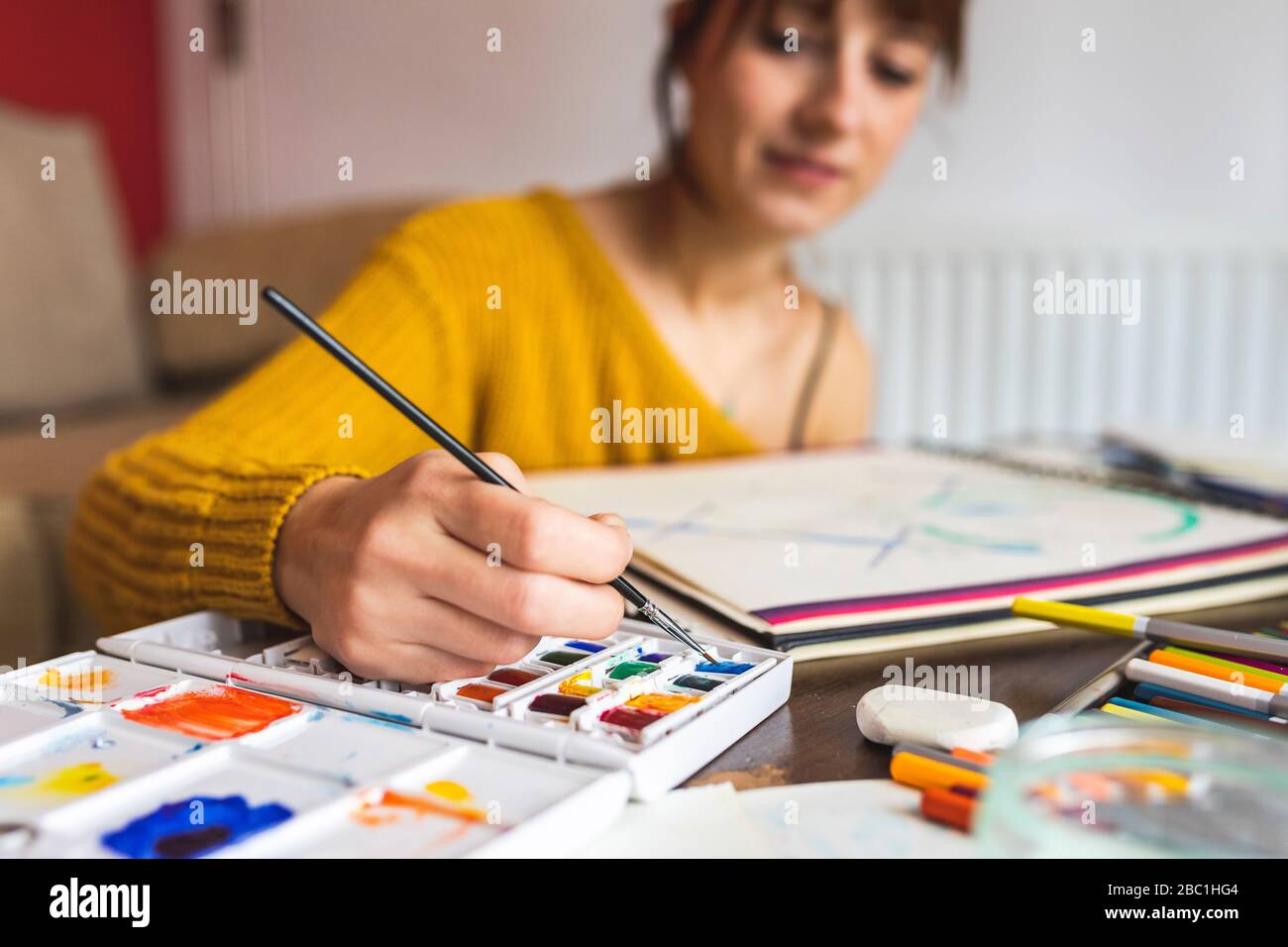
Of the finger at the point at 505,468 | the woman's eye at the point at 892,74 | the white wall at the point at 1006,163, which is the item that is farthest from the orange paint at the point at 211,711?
the white wall at the point at 1006,163

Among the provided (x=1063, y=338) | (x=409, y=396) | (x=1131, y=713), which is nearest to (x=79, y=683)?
(x=1131, y=713)

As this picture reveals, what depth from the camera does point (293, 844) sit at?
9.8 inches

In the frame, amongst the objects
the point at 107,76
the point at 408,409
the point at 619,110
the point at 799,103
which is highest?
the point at 107,76

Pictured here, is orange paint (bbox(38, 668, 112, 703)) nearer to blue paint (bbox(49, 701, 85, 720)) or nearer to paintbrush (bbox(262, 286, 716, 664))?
blue paint (bbox(49, 701, 85, 720))

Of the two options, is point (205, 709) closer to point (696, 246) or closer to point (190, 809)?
point (190, 809)

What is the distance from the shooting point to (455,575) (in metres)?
0.36

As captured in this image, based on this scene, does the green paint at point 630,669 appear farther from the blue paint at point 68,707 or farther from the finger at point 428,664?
the blue paint at point 68,707

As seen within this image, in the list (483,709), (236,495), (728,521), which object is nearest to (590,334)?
(728,521)

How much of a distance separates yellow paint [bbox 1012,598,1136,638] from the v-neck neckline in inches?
21.9

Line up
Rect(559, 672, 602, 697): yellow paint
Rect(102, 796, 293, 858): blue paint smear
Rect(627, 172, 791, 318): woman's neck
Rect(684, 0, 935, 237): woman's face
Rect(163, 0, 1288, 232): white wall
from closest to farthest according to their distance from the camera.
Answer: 1. Rect(102, 796, 293, 858): blue paint smear
2. Rect(559, 672, 602, 697): yellow paint
3. Rect(684, 0, 935, 237): woman's face
4. Rect(627, 172, 791, 318): woman's neck
5. Rect(163, 0, 1288, 232): white wall

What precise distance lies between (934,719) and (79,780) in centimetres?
24

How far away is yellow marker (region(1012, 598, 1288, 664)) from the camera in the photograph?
0.37 meters

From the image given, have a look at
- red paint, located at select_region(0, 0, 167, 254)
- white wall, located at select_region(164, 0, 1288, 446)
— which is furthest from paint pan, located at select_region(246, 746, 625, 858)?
red paint, located at select_region(0, 0, 167, 254)
